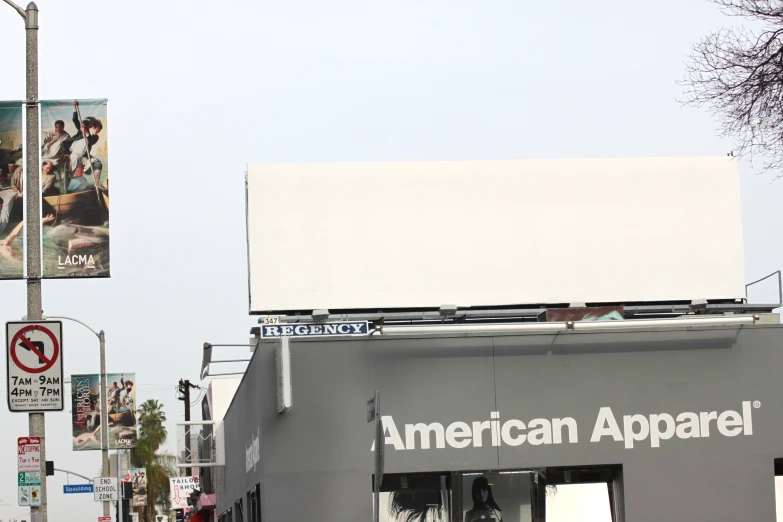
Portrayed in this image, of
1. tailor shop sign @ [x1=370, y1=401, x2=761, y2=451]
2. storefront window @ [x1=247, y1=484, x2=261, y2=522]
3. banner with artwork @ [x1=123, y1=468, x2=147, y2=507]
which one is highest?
tailor shop sign @ [x1=370, y1=401, x2=761, y2=451]

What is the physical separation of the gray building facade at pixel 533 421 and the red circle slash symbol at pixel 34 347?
3186mm

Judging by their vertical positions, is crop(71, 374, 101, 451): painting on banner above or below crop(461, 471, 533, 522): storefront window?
above

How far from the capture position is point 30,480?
45.3ft

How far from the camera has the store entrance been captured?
15648 mm

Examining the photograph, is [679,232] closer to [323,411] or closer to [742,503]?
[742,503]

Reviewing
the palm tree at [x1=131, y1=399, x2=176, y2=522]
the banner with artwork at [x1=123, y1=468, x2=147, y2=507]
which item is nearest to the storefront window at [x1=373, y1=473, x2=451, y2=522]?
the banner with artwork at [x1=123, y1=468, x2=147, y2=507]

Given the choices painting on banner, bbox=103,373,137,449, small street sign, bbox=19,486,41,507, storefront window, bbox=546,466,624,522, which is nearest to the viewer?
small street sign, bbox=19,486,41,507

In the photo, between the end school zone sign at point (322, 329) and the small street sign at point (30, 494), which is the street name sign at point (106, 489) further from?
the small street sign at point (30, 494)

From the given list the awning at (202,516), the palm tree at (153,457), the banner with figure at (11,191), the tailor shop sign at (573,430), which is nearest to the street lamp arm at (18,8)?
the banner with figure at (11,191)

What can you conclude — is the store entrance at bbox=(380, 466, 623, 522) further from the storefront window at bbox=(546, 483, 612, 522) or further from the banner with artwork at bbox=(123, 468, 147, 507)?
the banner with artwork at bbox=(123, 468, 147, 507)

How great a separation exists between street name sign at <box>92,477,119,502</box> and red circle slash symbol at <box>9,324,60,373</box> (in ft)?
74.8

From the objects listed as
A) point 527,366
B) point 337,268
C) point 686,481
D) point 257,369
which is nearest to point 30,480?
point 257,369

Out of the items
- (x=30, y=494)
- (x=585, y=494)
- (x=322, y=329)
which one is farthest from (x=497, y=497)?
(x=30, y=494)

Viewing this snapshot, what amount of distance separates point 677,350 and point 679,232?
294 centimetres
